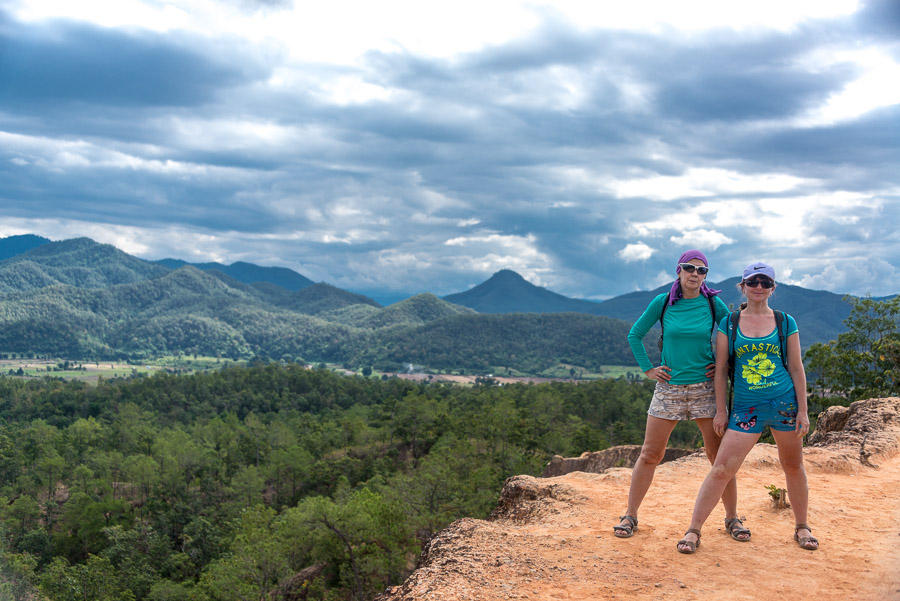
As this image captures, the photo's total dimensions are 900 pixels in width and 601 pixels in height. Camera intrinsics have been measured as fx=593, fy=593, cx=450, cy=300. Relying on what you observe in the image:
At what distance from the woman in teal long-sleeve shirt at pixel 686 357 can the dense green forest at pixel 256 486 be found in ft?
65.7

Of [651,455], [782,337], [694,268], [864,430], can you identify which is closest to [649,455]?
[651,455]

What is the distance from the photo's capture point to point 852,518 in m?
7.53

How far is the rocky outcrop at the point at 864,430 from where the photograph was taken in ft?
36.9

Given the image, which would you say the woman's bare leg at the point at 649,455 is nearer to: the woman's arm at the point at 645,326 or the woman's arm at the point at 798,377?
the woman's arm at the point at 645,326

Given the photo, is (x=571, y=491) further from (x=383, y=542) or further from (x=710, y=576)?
(x=383, y=542)

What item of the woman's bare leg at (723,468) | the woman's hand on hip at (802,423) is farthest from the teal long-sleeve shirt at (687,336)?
the woman's hand on hip at (802,423)

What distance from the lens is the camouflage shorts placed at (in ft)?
21.0

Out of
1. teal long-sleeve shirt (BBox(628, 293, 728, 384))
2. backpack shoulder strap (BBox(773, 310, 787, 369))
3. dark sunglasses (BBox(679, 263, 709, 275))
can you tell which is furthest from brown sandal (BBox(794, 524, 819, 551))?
dark sunglasses (BBox(679, 263, 709, 275))

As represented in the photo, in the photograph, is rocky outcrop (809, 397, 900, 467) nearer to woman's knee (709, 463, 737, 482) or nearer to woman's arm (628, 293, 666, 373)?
woman's knee (709, 463, 737, 482)

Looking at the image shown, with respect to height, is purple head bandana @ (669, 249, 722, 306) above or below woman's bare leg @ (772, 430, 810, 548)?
above

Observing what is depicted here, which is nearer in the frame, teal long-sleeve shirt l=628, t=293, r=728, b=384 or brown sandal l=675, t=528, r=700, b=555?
brown sandal l=675, t=528, r=700, b=555

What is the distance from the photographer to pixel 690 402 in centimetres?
645

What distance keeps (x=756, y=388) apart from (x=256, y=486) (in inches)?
1921

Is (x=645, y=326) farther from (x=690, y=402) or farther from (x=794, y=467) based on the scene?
(x=794, y=467)
